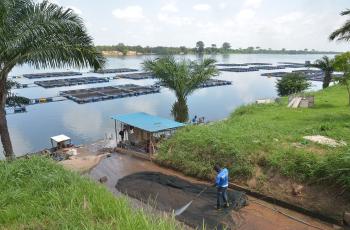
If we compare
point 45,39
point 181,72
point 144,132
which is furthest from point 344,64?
point 45,39

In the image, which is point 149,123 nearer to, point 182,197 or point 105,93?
point 182,197

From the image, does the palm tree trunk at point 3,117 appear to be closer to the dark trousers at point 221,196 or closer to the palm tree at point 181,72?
the dark trousers at point 221,196

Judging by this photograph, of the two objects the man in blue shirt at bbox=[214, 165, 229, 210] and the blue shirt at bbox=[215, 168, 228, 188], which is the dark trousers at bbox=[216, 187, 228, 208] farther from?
the blue shirt at bbox=[215, 168, 228, 188]

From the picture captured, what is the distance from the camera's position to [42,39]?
30.0 ft

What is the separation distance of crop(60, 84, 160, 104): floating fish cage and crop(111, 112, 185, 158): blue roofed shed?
77.9 feet

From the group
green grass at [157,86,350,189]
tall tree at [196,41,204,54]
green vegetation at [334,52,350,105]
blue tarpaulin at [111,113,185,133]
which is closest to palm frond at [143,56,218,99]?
blue tarpaulin at [111,113,185,133]

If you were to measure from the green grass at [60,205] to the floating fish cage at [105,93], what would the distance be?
33.1 meters

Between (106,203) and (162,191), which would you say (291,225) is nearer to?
(162,191)

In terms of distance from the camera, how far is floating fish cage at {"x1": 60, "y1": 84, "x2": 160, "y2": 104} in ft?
130

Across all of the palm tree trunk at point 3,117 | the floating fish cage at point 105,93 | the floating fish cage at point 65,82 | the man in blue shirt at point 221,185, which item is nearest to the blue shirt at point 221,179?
the man in blue shirt at point 221,185

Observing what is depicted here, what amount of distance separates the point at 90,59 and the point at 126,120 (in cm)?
636

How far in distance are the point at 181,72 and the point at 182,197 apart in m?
10.2

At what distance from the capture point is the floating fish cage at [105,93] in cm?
3966

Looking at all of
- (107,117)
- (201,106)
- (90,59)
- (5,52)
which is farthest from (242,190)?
(201,106)
